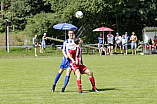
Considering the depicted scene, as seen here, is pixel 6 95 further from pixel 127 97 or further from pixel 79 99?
pixel 127 97

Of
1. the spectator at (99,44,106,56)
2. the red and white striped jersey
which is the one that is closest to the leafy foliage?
the spectator at (99,44,106,56)

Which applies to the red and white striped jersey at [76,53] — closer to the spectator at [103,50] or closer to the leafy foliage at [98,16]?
the spectator at [103,50]

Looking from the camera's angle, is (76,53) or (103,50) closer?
(76,53)

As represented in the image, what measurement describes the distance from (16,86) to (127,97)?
4034mm

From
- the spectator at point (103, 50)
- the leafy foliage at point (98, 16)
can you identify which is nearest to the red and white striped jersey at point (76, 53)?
the spectator at point (103, 50)

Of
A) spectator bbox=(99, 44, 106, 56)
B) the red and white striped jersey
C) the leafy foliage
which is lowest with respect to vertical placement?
spectator bbox=(99, 44, 106, 56)

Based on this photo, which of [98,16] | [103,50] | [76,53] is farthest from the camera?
[98,16]

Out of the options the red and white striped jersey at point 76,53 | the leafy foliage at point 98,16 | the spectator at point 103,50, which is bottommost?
the spectator at point 103,50

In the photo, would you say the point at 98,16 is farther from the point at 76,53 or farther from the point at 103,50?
the point at 76,53

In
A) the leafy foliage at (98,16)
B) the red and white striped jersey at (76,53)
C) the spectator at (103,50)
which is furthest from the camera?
the leafy foliage at (98,16)

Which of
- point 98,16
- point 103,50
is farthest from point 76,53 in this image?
point 98,16

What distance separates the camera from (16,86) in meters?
12.0

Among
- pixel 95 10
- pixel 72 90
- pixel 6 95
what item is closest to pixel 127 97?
pixel 72 90

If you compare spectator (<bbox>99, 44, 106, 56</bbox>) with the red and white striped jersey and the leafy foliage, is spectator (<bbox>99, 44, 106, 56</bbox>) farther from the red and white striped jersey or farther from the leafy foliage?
the red and white striped jersey
